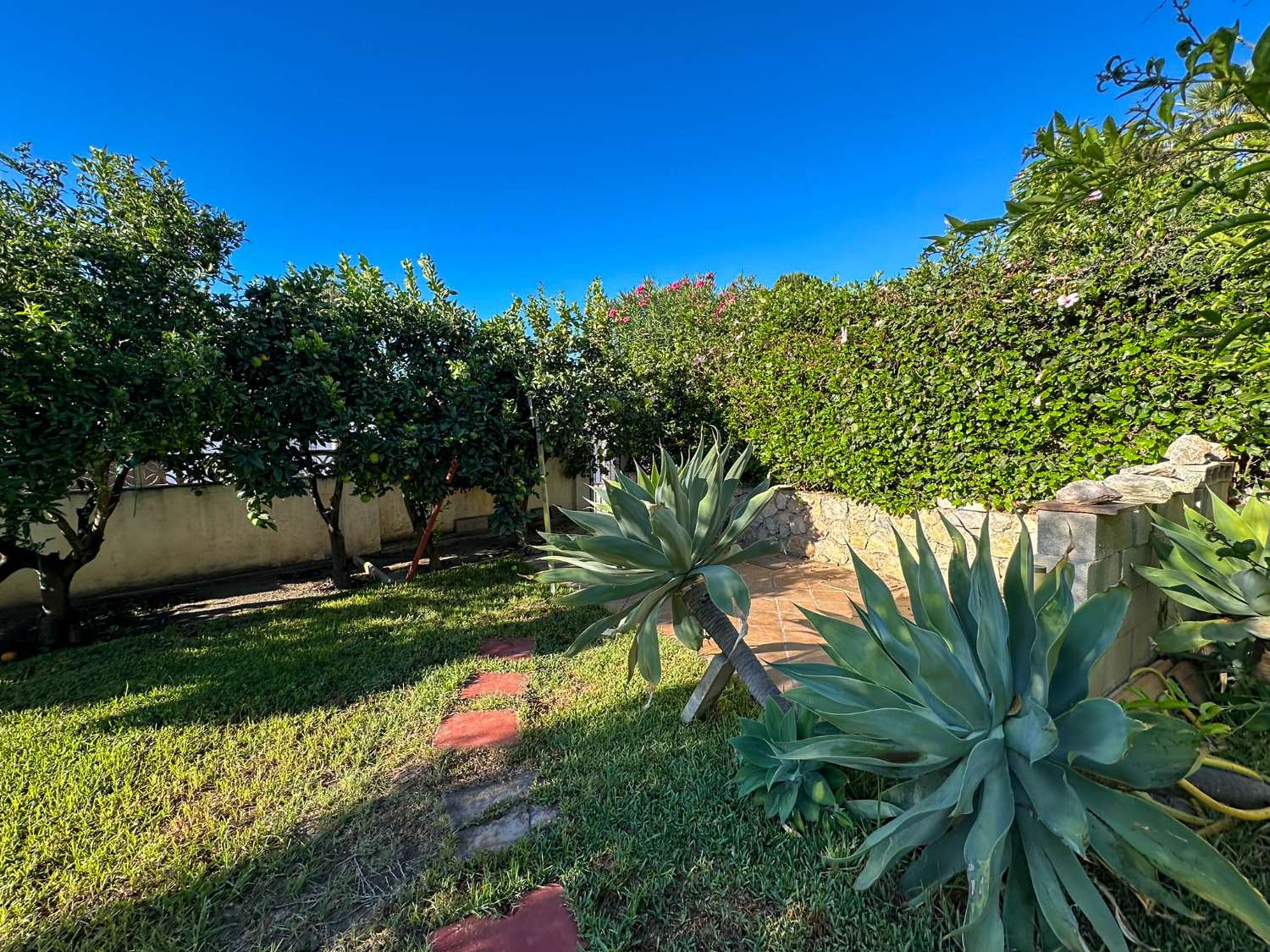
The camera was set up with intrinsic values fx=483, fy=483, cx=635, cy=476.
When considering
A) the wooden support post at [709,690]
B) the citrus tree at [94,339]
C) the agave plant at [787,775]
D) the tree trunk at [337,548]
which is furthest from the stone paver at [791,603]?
the citrus tree at [94,339]

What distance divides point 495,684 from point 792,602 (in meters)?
2.90

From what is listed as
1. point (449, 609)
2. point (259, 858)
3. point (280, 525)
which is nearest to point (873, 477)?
point (449, 609)

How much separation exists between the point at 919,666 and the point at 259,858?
261 cm

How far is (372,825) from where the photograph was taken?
2.15m

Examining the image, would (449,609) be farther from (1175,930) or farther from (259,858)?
(1175,930)

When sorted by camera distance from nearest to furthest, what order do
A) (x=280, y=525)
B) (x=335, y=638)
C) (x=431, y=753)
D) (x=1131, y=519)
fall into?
(x=1131, y=519)
(x=431, y=753)
(x=335, y=638)
(x=280, y=525)

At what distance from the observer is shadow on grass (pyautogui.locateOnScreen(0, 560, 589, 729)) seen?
3279 mm

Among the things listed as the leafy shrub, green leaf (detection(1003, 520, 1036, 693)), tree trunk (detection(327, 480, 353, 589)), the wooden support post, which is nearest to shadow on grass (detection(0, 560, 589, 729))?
tree trunk (detection(327, 480, 353, 589))

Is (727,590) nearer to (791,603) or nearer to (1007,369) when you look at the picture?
(791,603)

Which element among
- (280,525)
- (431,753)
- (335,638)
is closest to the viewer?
(431,753)

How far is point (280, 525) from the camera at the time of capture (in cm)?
712

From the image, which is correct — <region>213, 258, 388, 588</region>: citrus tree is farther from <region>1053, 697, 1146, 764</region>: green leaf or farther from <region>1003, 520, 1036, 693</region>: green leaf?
<region>1053, 697, 1146, 764</region>: green leaf

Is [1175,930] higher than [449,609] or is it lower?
lower

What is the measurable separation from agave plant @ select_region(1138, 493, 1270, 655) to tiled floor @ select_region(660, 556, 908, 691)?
1.70 metres
